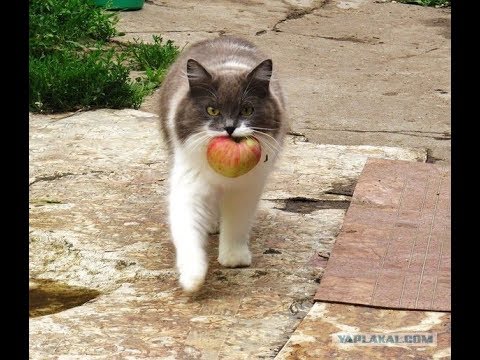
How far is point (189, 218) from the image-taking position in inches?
153

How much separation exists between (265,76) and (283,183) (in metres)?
1.24

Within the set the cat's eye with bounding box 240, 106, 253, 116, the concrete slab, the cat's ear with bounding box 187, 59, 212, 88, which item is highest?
the cat's ear with bounding box 187, 59, 212, 88

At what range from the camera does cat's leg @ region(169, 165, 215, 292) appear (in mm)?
3768

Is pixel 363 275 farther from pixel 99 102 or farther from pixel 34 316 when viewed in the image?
pixel 99 102

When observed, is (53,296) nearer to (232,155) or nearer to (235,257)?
(235,257)

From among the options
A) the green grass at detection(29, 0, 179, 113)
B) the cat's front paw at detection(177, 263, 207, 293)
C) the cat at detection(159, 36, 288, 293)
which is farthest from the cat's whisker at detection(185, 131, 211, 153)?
the green grass at detection(29, 0, 179, 113)

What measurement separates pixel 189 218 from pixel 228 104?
0.50 metres

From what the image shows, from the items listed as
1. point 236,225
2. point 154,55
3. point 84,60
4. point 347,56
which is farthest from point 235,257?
point 347,56

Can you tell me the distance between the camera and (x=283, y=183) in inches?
197

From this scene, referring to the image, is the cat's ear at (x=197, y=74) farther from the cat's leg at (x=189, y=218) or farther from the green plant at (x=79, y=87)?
the green plant at (x=79, y=87)

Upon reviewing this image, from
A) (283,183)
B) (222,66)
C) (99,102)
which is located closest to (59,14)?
(99,102)

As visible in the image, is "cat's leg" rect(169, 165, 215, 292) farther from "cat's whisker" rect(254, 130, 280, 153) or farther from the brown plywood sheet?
the brown plywood sheet

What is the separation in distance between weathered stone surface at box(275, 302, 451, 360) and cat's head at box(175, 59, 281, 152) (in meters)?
0.75

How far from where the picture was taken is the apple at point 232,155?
368cm
